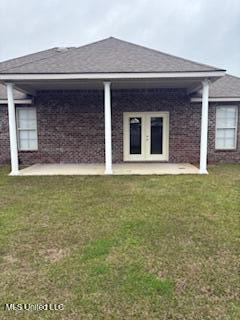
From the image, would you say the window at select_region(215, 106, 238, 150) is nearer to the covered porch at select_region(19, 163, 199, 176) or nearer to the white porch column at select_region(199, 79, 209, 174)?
the covered porch at select_region(19, 163, 199, 176)

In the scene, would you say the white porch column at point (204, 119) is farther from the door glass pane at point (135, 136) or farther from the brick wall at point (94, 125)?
the door glass pane at point (135, 136)

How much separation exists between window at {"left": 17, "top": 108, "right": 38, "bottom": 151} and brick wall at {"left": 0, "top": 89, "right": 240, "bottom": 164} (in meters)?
0.24

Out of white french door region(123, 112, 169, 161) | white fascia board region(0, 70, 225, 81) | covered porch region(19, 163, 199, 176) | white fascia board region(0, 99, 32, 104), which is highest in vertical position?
white fascia board region(0, 70, 225, 81)

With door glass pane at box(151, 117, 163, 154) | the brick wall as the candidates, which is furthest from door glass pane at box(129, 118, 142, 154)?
door glass pane at box(151, 117, 163, 154)

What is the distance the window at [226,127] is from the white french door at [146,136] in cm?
221

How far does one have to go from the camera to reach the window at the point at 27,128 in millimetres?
12633

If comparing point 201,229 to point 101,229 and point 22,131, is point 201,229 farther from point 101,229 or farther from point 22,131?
point 22,131

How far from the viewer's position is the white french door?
41.0ft

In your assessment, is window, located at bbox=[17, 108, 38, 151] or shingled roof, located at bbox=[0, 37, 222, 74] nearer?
shingled roof, located at bbox=[0, 37, 222, 74]

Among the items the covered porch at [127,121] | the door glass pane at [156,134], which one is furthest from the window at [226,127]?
the door glass pane at [156,134]

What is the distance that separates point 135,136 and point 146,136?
0.46 metres

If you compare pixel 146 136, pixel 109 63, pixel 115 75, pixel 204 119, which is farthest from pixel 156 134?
pixel 115 75

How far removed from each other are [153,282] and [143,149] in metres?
9.54

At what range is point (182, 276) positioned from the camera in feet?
11.0
